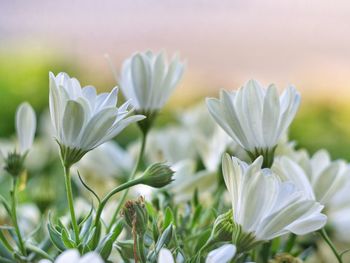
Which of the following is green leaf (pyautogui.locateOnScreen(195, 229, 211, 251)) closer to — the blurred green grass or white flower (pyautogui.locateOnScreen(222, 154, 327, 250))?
white flower (pyautogui.locateOnScreen(222, 154, 327, 250))

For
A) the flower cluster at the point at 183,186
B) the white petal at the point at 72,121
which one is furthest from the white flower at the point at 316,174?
the white petal at the point at 72,121

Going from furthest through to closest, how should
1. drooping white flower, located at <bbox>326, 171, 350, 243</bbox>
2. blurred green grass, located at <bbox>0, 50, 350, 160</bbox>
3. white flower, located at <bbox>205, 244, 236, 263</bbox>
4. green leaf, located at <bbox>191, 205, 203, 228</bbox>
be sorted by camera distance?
blurred green grass, located at <bbox>0, 50, 350, 160</bbox>
drooping white flower, located at <bbox>326, 171, 350, 243</bbox>
green leaf, located at <bbox>191, 205, 203, 228</bbox>
white flower, located at <bbox>205, 244, 236, 263</bbox>

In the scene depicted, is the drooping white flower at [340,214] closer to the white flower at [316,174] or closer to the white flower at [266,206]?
the white flower at [316,174]

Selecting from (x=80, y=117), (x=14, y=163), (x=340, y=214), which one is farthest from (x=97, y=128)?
(x=340, y=214)

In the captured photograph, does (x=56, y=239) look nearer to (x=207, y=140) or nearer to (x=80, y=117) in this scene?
(x=80, y=117)

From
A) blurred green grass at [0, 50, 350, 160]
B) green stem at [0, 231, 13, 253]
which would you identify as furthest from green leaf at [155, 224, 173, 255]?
blurred green grass at [0, 50, 350, 160]
